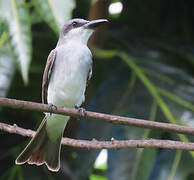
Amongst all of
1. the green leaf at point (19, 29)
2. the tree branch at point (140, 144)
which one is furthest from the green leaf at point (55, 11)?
the tree branch at point (140, 144)

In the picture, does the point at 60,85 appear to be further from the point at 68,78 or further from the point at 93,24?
the point at 93,24

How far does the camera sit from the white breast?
9.71 ft

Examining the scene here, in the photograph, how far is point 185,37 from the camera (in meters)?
4.39

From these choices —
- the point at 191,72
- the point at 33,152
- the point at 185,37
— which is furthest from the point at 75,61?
the point at 185,37

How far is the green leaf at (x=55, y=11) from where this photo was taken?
7.07 ft

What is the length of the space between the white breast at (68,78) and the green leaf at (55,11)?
2.47 feet

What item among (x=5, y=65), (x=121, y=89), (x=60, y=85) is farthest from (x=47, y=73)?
(x=121, y=89)

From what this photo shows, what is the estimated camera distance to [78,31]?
3.25 meters

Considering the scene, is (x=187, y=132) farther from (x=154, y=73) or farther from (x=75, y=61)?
(x=154, y=73)

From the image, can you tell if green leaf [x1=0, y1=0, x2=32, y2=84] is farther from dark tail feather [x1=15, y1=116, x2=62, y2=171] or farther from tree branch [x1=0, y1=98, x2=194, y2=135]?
dark tail feather [x1=15, y1=116, x2=62, y2=171]

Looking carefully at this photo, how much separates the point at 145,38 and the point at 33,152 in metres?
1.73

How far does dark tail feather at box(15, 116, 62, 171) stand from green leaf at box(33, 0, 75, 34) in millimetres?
808

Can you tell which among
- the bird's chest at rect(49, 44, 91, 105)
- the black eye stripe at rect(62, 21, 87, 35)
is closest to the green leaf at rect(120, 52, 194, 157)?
the black eye stripe at rect(62, 21, 87, 35)

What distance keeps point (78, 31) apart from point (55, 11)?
1.04 metres
